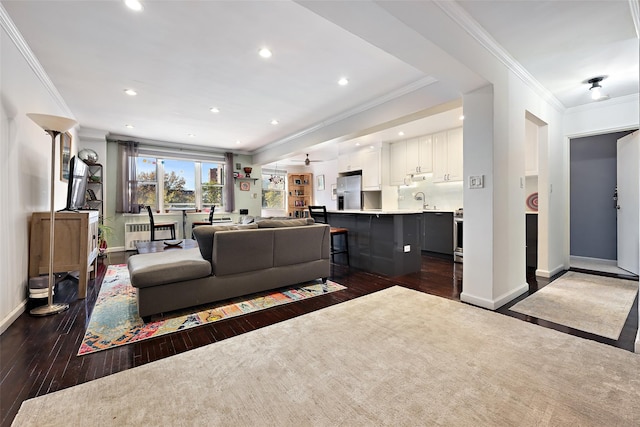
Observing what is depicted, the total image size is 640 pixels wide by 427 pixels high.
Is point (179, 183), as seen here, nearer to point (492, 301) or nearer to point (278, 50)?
point (278, 50)

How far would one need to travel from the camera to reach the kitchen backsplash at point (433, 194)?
5.70 m

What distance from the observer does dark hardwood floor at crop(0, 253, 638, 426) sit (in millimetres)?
1589

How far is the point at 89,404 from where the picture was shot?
4.57 feet

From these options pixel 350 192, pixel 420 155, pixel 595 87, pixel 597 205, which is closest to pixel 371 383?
pixel 595 87

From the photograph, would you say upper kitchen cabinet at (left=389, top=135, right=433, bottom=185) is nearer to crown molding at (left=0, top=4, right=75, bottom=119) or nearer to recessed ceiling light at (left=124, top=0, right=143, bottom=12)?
recessed ceiling light at (left=124, top=0, right=143, bottom=12)

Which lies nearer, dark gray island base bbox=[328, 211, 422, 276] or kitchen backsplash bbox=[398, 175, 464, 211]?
dark gray island base bbox=[328, 211, 422, 276]

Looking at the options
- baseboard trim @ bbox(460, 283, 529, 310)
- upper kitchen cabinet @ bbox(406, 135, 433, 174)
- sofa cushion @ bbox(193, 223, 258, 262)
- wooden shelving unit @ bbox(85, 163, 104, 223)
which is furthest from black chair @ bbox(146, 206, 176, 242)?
baseboard trim @ bbox(460, 283, 529, 310)

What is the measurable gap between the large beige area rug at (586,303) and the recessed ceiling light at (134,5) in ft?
13.6

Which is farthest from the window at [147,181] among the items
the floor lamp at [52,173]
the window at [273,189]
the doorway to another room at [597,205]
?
the doorway to another room at [597,205]

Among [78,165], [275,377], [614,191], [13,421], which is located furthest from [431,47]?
[614,191]

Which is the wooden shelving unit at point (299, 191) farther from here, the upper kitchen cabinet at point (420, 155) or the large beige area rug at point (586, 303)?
Answer: the large beige area rug at point (586, 303)

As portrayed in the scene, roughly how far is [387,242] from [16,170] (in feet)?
13.6

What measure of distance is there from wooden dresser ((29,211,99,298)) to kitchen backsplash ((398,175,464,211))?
5882mm

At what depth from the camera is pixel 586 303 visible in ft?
9.22
